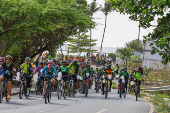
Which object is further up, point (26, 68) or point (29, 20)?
point (29, 20)

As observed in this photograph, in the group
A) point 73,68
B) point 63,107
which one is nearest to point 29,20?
point 73,68

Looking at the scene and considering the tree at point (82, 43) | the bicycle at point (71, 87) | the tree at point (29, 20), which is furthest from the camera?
the tree at point (82, 43)

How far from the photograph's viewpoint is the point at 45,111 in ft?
35.0

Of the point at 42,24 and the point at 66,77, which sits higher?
the point at 42,24

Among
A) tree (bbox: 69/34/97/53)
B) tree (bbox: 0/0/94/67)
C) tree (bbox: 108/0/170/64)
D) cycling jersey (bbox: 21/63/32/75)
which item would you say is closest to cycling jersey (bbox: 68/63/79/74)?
cycling jersey (bbox: 21/63/32/75)

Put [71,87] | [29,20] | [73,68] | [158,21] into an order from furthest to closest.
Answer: [29,20]
[73,68]
[71,87]
[158,21]

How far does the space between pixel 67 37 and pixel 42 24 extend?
8326 millimetres

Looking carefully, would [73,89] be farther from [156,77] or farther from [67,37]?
[156,77]

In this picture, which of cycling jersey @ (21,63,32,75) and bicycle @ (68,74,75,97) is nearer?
cycling jersey @ (21,63,32,75)

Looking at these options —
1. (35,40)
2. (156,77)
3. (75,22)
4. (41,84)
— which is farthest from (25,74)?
(156,77)

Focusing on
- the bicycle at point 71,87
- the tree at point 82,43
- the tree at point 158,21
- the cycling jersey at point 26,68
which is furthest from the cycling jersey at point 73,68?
the tree at point 82,43

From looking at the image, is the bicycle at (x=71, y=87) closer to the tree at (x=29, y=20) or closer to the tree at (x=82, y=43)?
the tree at (x=29, y=20)

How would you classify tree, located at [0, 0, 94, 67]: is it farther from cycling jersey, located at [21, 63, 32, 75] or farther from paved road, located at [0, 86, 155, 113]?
paved road, located at [0, 86, 155, 113]

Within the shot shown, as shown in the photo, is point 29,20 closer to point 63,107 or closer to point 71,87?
point 71,87
